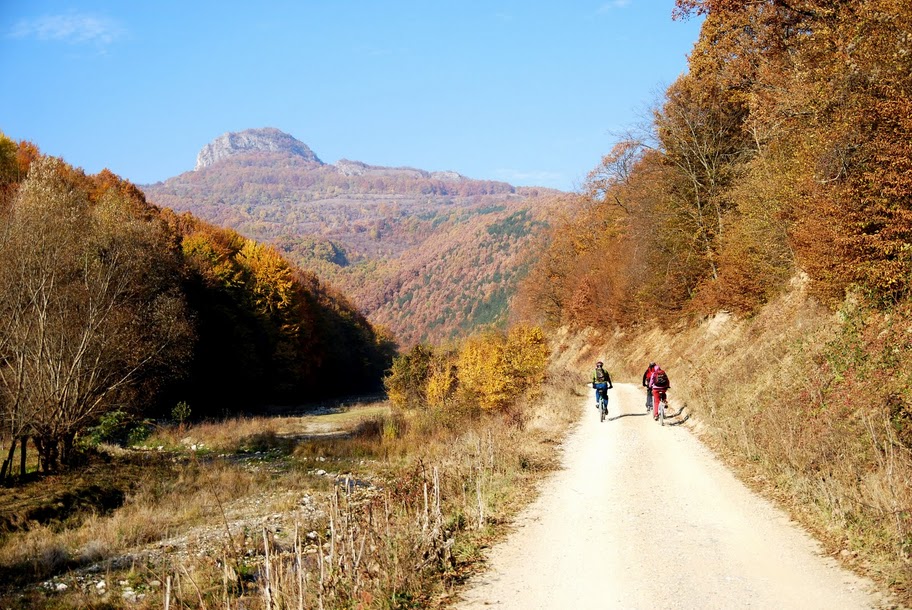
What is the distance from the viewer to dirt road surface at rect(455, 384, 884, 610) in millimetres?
6301

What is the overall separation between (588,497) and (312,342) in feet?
232

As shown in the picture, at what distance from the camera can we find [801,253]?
1789 centimetres

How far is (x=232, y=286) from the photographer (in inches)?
2505

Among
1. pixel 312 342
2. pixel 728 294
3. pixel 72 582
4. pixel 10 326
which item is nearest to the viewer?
pixel 72 582

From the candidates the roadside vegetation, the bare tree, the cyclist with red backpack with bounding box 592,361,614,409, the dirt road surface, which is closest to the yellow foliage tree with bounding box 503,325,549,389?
the roadside vegetation

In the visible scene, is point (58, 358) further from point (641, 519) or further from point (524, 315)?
point (524, 315)

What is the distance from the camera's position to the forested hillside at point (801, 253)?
891 cm

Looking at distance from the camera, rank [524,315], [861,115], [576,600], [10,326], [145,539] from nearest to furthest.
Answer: [576,600]
[861,115]
[145,539]
[10,326]
[524,315]

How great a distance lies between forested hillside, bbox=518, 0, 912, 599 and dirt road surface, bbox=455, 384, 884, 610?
0.50 metres

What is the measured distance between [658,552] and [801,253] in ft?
43.1

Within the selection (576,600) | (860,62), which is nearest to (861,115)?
(860,62)

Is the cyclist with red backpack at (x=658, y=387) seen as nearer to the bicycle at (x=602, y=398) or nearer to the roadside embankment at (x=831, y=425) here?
the roadside embankment at (x=831, y=425)

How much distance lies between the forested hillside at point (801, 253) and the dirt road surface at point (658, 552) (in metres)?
0.50

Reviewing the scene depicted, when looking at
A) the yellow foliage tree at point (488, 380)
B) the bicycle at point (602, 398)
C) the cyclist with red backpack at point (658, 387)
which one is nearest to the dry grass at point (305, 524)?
the bicycle at point (602, 398)
